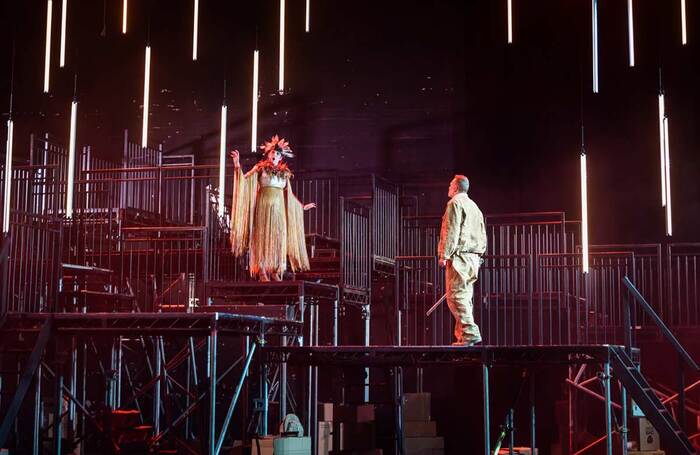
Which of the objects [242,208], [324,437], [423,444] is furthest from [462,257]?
[242,208]

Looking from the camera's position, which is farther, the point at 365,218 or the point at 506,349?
the point at 365,218

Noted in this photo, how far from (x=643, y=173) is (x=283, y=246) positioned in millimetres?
6372

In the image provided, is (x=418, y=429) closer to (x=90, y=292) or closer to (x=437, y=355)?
(x=437, y=355)

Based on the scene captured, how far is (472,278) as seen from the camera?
35.6 ft

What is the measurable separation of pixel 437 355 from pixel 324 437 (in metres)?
1.87

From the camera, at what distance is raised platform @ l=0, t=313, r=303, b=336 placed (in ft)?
32.2

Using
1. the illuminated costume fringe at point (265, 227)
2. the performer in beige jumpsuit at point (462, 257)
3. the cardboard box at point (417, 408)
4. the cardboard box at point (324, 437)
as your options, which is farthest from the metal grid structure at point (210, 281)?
the cardboard box at point (417, 408)

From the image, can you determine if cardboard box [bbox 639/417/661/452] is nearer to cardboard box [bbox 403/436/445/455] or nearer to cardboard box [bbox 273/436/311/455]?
cardboard box [bbox 403/436/445/455]

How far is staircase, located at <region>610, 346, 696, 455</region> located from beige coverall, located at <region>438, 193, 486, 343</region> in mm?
1567

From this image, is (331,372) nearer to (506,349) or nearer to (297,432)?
(297,432)

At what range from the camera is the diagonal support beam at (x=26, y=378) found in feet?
30.8

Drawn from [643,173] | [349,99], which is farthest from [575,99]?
[349,99]

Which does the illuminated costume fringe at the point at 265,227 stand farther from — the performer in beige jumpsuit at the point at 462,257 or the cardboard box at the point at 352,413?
the performer in beige jumpsuit at the point at 462,257

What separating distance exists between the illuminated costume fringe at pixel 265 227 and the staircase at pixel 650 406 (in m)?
4.63
